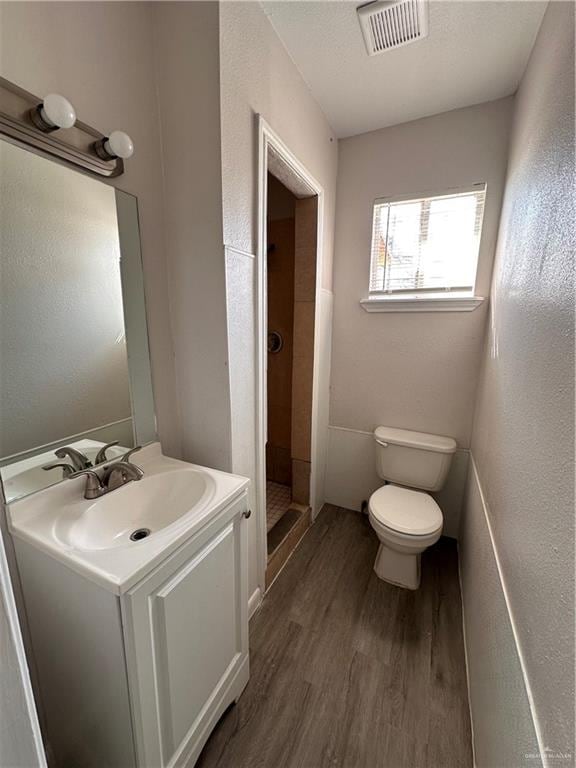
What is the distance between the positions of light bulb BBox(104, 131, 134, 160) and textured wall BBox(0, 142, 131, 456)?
0.38ft

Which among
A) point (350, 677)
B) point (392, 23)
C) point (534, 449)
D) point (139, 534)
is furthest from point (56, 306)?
point (350, 677)

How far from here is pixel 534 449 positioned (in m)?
0.76

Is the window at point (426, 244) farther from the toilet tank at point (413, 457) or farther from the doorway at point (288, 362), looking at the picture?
the toilet tank at point (413, 457)

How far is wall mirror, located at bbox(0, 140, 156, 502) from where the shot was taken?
2.74ft

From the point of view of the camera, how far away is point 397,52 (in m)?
1.36

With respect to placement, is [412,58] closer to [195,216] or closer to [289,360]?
[195,216]

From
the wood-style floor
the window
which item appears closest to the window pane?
the window

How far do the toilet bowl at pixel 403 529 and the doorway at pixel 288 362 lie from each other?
21.3 inches

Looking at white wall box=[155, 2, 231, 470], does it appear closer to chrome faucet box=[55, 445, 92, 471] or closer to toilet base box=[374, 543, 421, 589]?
chrome faucet box=[55, 445, 92, 471]

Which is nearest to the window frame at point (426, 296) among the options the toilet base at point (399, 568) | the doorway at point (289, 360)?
the doorway at point (289, 360)

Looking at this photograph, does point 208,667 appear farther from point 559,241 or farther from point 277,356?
point 277,356

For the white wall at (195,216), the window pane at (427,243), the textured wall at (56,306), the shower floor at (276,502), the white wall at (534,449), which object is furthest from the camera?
the shower floor at (276,502)

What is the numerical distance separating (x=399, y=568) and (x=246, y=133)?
2154 mm

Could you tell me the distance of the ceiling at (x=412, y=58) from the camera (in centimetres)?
119
